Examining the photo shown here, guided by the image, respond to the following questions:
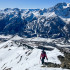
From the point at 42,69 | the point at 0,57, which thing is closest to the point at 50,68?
the point at 42,69

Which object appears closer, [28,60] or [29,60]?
[29,60]

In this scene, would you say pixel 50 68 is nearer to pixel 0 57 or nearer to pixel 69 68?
pixel 69 68

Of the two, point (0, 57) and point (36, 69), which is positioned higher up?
point (36, 69)

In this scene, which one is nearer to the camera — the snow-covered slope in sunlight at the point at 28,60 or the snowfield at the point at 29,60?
the snowfield at the point at 29,60

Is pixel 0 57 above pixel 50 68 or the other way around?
the other way around

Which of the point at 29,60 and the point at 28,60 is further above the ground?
the point at 29,60

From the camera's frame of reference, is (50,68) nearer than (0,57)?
Yes

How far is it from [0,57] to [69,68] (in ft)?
258

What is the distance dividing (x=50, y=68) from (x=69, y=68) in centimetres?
480

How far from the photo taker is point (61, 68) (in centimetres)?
3581

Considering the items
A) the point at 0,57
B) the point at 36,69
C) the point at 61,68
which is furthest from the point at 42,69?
the point at 0,57

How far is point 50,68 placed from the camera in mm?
35875

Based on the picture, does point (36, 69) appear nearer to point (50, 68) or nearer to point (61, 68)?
point (50, 68)

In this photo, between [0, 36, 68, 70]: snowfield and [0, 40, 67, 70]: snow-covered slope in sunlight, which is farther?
[0, 40, 67, 70]: snow-covered slope in sunlight
